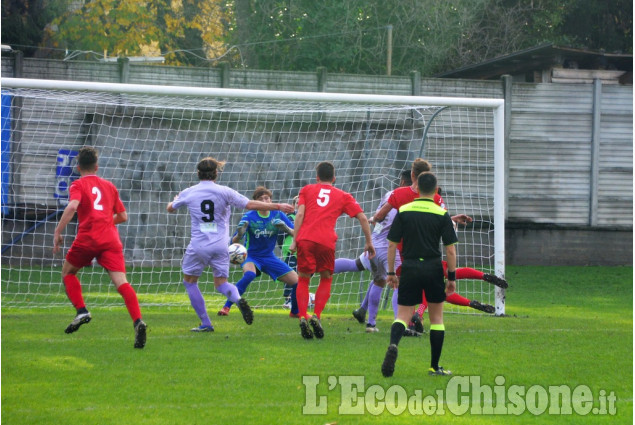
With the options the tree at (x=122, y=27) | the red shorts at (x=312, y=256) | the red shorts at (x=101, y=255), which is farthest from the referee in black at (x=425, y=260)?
the tree at (x=122, y=27)

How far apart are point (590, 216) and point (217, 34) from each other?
1547 cm

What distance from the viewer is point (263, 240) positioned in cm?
1090

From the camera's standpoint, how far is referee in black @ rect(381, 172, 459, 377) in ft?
23.6

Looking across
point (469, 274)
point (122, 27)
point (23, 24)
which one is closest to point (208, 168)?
Answer: point (469, 274)

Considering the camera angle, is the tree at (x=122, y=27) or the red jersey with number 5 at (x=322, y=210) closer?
the red jersey with number 5 at (x=322, y=210)

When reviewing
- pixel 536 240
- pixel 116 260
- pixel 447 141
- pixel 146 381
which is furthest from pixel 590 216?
pixel 146 381

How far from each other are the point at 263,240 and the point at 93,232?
2.77 metres

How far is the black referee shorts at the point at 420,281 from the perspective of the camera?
7195 mm

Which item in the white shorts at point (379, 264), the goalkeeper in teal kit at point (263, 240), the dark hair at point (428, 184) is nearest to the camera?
the dark hair at point (428, 184)

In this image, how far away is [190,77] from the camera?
18422 millimetres

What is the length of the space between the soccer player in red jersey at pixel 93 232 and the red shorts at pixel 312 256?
170cm

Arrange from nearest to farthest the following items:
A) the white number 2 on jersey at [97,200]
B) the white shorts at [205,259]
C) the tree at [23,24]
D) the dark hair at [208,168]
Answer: the white number 2 on jersey at [97,200]
the white shorts at [205,259]
the dark hair at [208,168]
the tree at [23,24]

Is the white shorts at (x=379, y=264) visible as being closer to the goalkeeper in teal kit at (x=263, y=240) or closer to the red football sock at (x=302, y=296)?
the red football sock at (x=302, y=296)

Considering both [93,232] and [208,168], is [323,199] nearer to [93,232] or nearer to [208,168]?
[208,168]
